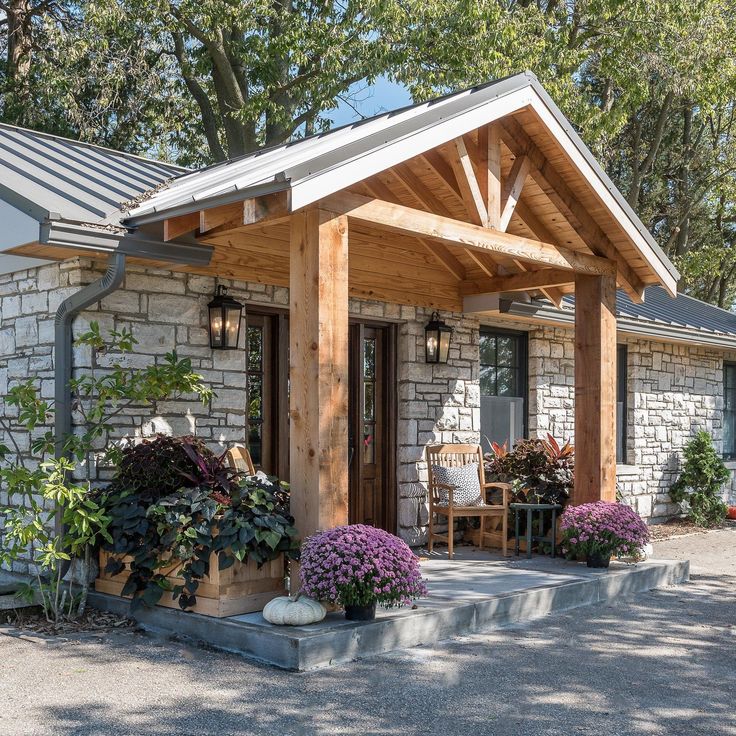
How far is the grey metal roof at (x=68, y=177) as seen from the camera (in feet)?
18.9

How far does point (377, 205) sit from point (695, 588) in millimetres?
4183

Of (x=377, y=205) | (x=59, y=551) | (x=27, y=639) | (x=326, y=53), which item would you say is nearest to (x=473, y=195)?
(x=377, y=205)

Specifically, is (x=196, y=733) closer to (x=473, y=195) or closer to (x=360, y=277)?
(x=473, y=195)

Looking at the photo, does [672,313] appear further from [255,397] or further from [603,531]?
[255,397]

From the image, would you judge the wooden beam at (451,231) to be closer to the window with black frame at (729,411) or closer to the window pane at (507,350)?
the window pane at (507,350)

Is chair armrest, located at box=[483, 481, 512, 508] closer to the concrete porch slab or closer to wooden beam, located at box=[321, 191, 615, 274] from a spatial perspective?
the concrete porch slab

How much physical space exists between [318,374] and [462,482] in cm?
323

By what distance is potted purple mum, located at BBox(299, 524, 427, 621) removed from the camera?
4980mm

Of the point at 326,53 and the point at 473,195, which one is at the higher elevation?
the point at 326,53

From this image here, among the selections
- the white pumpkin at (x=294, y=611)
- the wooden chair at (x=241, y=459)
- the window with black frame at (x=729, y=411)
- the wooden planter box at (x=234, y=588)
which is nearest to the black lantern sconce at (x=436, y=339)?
the wooden chair at (x=241, y=459)

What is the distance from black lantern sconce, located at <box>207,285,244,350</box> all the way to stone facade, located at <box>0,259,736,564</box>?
8 centimetres

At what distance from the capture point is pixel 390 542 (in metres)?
5.24

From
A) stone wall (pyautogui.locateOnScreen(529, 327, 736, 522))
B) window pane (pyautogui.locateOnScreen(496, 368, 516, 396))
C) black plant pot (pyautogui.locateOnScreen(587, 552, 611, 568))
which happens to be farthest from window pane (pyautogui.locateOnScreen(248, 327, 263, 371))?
stone wall (pyautogui.locateOnScreen(529, 327, 736, 522))

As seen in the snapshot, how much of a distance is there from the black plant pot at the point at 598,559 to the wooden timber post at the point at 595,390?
0.56m
